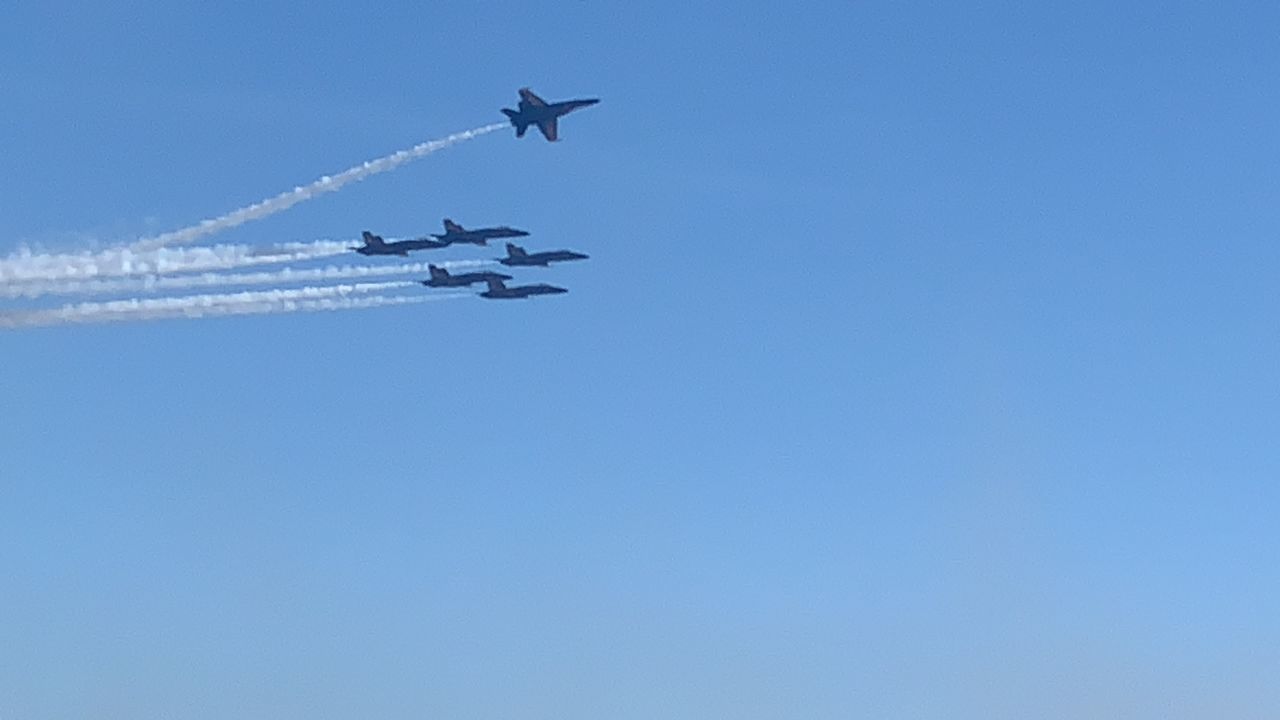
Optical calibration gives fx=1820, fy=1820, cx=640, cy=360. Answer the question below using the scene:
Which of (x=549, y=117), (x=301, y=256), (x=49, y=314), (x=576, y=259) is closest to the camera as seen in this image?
(x=49, y=314)

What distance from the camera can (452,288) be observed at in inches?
5044

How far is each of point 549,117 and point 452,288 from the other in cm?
1428

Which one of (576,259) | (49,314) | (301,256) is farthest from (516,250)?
(49,314)

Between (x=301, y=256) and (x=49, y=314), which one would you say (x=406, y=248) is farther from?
(x=49, y=314)

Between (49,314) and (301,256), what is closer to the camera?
(49,314)

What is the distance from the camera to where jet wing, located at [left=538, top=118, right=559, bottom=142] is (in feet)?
404

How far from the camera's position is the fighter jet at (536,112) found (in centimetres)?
12269

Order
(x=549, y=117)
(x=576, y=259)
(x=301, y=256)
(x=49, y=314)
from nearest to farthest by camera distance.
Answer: (x=49, y=314), (x=301, y=256), (x=549, y=117), (x=576, y=259)

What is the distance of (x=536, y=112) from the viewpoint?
12288 centimetres

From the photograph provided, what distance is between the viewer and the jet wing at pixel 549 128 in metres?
123

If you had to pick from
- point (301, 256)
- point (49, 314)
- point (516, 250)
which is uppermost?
point (516, 250)

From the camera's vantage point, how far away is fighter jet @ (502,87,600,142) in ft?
403

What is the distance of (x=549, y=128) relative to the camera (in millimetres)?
123500

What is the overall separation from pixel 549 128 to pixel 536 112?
1452mm
